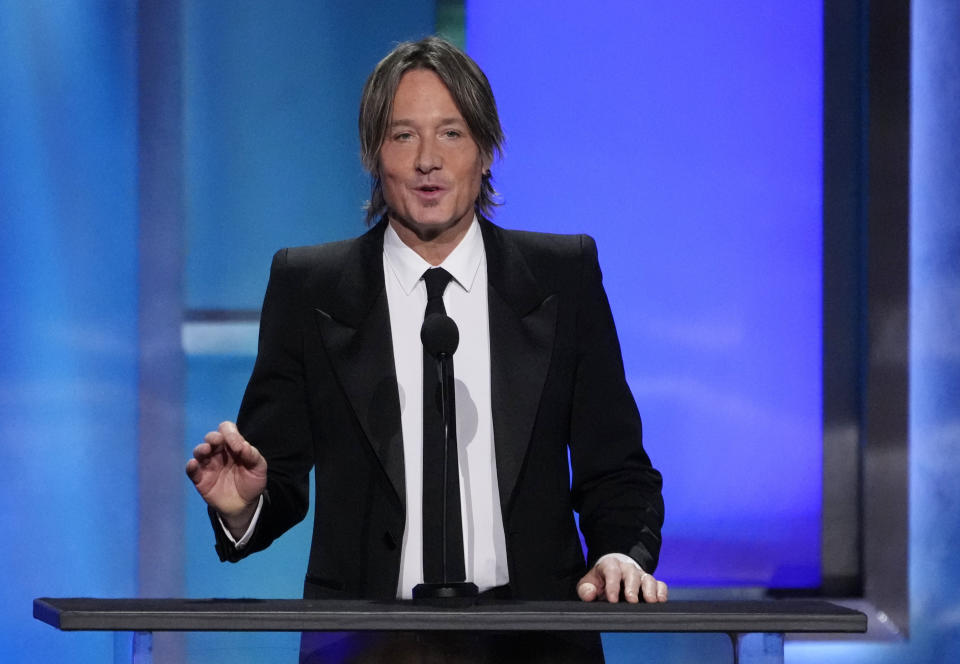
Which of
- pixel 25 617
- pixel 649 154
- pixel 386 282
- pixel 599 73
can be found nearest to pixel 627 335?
pixel 649 154

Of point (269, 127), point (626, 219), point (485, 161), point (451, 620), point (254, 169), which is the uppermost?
point (269, 127)

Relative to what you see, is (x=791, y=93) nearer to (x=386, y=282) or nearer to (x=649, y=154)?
(x=649, y=154)

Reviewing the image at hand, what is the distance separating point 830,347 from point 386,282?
185 centimetres

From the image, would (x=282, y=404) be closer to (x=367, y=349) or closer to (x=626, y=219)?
(x=367, y=349)

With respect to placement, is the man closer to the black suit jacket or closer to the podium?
the black suit jacket

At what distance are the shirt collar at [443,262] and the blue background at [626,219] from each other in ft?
4.58

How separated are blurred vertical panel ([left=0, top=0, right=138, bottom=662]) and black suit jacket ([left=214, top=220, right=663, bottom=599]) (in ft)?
4.80

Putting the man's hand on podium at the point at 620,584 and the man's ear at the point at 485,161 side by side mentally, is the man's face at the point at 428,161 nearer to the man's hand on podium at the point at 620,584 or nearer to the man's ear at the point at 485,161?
the man's ear at the point at 485,161

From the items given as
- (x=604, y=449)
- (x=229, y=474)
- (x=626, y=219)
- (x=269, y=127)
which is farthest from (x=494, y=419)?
(x=269, y=127)

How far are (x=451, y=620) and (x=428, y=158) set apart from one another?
0.86 m

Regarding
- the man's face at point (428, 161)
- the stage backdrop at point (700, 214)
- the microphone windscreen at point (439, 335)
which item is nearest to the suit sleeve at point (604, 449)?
the man's face at point (428, 161)

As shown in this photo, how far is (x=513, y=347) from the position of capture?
6.09 ft

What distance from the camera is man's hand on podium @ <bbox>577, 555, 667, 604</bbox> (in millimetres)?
1451

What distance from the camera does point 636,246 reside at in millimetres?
3340
